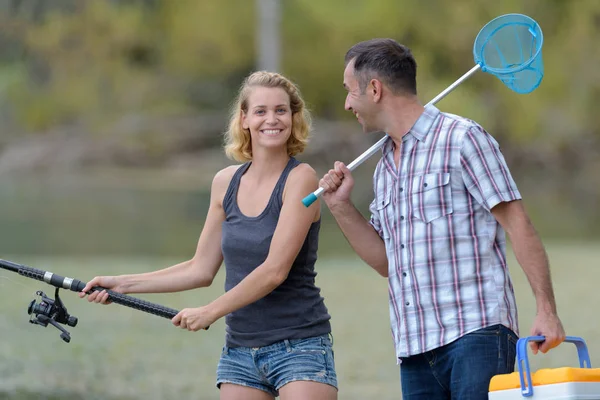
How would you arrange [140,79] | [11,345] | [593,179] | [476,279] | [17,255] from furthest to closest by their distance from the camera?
[140,79] → [593,179] → [17,255] → [11,345] → [476,279]

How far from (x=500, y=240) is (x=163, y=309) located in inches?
40.4

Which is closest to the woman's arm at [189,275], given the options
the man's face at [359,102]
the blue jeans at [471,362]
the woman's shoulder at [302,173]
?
the woman's shoulder at [302,173]

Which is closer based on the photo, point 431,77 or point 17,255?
point 17,255

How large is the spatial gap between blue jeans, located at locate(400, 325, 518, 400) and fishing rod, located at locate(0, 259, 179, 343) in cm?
83

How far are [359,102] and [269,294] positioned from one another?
0.64m

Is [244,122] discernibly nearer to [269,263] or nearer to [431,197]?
[269,263]

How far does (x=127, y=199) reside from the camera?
27.0 m

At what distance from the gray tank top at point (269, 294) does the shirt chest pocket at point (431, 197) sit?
462 millimetres

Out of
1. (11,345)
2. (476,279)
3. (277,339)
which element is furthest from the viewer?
(11,345)

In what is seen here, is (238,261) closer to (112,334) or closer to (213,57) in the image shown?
(112,334)

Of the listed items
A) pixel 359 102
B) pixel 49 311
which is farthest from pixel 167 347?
pixel 359 102

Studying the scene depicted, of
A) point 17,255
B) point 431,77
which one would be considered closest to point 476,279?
point 17,255

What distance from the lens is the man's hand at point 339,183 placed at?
3449 millimetres

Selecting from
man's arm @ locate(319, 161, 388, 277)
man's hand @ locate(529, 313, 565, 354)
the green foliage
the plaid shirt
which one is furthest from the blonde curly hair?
the green foliage
